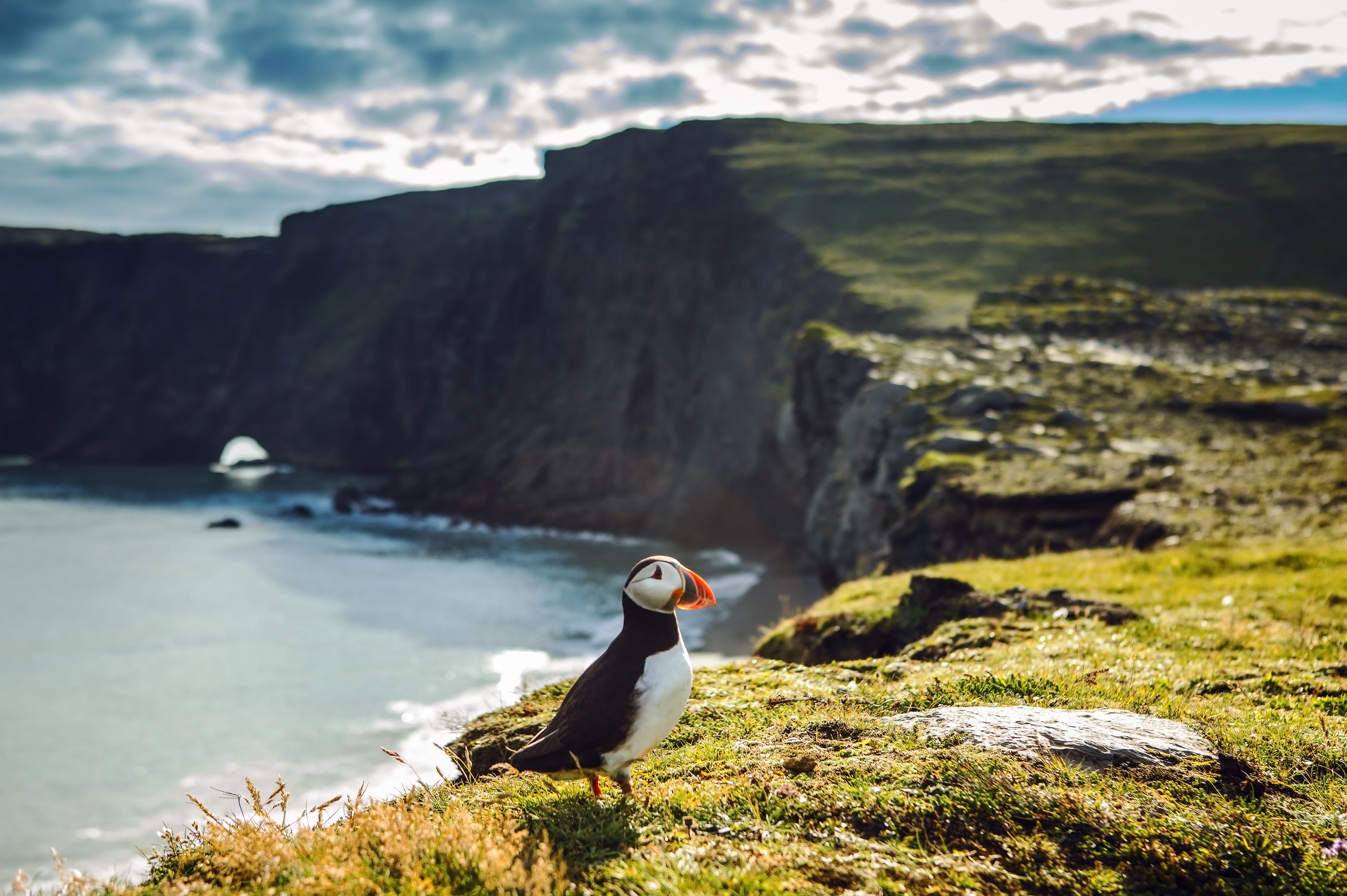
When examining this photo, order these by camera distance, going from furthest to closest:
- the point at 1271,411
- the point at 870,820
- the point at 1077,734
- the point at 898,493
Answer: the point at 1271,411, the point at 898,493, the point at 1077,734, the point at 870,820

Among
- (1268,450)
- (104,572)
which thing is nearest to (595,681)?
(1268,450)

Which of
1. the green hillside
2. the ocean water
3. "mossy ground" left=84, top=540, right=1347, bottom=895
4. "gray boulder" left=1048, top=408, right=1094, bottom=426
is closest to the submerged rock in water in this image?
"mossy ground" left=84, top=540, right=1347, bottom=895

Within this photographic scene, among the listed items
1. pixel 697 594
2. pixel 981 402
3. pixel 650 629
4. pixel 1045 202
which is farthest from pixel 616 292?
pixel 650 629

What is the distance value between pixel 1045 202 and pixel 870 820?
9264 centimetres

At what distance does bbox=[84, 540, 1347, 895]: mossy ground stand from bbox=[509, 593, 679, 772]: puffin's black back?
37 cm

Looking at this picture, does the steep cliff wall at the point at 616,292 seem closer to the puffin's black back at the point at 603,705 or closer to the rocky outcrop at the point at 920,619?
the rocky outcrop at the point at 920,619

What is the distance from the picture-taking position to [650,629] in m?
6.79

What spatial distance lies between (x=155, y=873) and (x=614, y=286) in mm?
104948

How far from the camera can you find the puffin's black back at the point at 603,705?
6.23m

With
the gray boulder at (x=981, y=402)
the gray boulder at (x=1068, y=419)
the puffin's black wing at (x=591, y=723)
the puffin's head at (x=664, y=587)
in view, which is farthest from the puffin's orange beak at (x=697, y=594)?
the gray boulder at (x=981, y=402)

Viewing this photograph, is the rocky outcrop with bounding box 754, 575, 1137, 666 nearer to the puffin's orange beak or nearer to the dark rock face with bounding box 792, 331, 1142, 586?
the puffin's orange beak

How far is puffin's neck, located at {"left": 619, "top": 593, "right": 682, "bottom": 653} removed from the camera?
6734mm

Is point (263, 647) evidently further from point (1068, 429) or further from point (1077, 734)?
point (1077, 734)

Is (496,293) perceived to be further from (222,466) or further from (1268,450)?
(1268,450)
